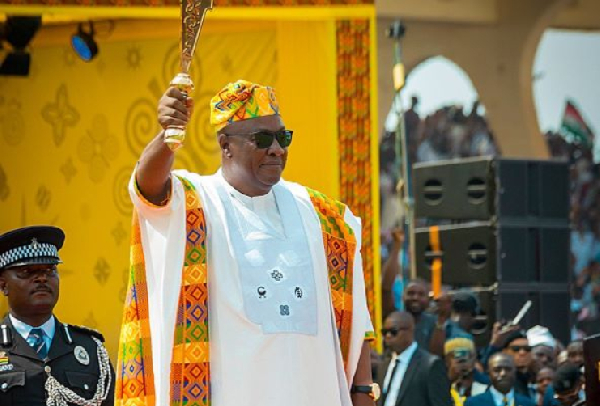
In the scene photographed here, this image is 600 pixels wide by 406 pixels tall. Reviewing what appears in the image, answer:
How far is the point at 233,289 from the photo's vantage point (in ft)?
21.7

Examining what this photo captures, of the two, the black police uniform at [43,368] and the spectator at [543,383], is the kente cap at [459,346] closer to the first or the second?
the spectator at [543,383]

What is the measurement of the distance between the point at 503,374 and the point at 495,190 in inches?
122

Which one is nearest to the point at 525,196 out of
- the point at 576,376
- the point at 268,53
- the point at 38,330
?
the point at 576,376

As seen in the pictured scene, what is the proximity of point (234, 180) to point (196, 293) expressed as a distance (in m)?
0.53

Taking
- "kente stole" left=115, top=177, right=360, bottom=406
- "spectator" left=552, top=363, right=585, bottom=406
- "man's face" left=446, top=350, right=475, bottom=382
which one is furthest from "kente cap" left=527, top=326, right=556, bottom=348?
"kente stole" left=115, top=177, right=360, bottom=406

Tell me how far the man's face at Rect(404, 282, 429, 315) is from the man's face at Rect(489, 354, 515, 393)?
1235mm

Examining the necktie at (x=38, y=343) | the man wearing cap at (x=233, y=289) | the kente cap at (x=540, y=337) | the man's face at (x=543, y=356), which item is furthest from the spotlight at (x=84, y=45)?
the man wearing cap at (x=233, y=289)

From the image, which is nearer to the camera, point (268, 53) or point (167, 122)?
point (167, 122)

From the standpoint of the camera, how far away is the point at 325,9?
11.8m

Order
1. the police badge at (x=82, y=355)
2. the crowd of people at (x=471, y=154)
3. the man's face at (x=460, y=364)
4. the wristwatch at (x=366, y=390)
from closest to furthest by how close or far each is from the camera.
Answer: the wristwatch at (x=366, y=390) < the police badge at (x=82, y=355) < the man's face at (x=460, y=364) < the crowd of people at (x=471, y=154)

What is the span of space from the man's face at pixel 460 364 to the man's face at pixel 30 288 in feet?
18.2

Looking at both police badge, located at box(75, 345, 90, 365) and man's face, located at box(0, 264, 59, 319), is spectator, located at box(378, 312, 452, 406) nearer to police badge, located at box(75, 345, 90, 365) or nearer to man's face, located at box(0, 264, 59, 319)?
police badge, located at box(75, 345, 90, 365)

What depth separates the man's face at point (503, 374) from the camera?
12.2 m

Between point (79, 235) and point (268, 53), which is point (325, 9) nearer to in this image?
point (268, 53)
